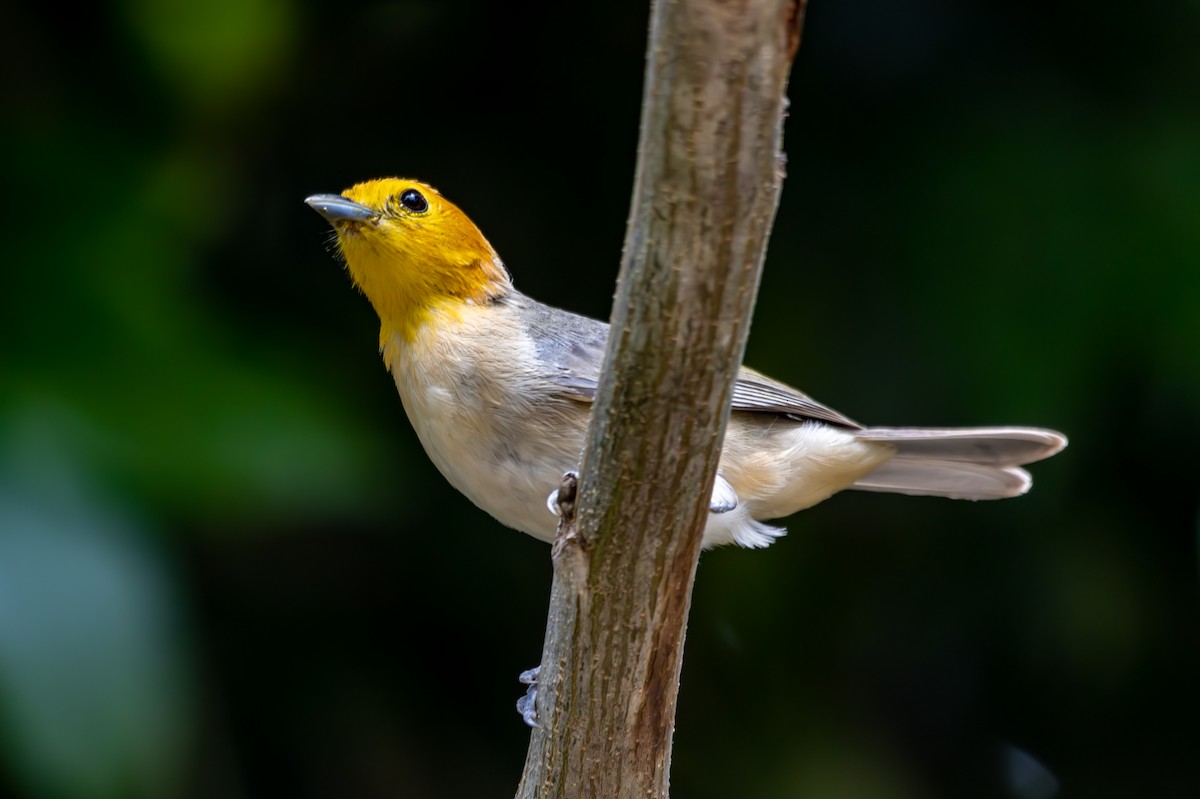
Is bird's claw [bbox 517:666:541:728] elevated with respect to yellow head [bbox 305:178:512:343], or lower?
lower

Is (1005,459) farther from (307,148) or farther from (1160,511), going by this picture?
(307,148)

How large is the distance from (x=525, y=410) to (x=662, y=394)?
3.64 ft

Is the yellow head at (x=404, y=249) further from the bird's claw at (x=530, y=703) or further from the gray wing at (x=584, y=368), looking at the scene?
the bird's claw at (x=530, y=703)

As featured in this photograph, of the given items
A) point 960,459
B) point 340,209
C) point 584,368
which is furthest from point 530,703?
point 960,459

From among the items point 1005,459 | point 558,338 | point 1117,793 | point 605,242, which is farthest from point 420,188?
point 1117,793

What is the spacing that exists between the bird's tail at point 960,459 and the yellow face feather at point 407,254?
1.27 metres

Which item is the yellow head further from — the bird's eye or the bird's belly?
the bird's belly

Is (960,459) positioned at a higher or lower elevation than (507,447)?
higher

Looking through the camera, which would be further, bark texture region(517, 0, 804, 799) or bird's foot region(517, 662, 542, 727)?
bird's foot region(517, 662, 542, 727)

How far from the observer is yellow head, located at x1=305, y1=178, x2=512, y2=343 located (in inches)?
134

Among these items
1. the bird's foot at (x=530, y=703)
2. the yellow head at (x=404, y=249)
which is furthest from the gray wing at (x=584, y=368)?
the bird's foot at (x=530, y=703)

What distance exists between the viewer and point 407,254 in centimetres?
342

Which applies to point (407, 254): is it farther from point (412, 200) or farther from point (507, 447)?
point (507, 447)

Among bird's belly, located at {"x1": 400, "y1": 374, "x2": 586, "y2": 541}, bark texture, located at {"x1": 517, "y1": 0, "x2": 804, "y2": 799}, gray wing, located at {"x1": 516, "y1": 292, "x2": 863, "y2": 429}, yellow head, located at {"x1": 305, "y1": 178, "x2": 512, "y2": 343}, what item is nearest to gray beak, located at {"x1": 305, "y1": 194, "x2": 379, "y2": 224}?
yellow head, located at {"x1": 305, "y1": 178, "x2": 512, "y2": 343}
